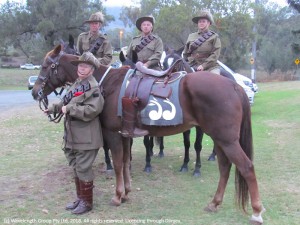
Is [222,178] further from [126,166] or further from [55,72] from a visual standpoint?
[55,72]

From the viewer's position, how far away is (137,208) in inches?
188

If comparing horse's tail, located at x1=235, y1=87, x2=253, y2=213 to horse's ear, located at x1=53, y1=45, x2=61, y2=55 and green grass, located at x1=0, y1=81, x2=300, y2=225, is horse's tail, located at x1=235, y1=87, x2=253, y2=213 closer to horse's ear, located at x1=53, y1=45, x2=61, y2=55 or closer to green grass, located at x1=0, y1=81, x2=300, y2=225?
green grass, located at x1=0, y1=81, x2=300, y2=225

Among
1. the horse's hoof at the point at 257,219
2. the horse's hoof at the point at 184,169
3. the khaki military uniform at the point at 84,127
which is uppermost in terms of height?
the khaki military uniform at the point at 84,127

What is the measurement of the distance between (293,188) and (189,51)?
276cm

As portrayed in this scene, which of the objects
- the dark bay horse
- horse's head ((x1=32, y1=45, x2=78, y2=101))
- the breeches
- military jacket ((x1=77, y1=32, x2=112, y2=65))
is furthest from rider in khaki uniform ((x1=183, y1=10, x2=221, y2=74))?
Result: the breeches

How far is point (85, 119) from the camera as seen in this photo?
432 cm

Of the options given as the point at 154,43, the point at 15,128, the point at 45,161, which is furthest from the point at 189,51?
the point at 15,128

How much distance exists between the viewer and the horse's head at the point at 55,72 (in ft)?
16.0

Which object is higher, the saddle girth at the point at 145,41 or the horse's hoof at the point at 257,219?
the saddle girth at the point at 145,41

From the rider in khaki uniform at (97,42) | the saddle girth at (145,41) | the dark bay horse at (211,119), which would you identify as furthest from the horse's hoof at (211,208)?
the saddle girth at (145,41)

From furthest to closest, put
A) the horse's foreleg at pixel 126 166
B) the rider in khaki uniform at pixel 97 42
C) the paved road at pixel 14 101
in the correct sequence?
the paved road at pixel 14 101, the rider in khaki uniform at pixel 97 42, the horse's foreleg at pixel 126 166

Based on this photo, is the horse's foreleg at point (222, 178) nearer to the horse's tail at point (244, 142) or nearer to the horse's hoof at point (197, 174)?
the horse's tail at point (244, 142)

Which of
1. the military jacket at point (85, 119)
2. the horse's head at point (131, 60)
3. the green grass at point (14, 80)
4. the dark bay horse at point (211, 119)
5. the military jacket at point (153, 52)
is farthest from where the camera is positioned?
the green grass at point (14, 80)

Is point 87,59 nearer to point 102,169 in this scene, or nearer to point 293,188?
point 102,169
